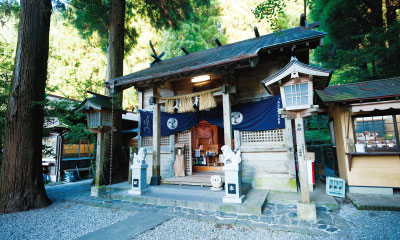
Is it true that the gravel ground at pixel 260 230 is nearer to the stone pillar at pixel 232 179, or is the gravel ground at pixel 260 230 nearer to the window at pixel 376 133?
the stone pillar at pixel 232 179

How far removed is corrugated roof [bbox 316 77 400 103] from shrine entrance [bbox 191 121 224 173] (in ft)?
17.1

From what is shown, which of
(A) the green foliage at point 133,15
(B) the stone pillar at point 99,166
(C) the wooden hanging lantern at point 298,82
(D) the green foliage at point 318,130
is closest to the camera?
(C) the wooden hanging lantern at point 298,82

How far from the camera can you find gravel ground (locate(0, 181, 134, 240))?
4.26m

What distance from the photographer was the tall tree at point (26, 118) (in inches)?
230

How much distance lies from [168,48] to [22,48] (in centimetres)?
1066

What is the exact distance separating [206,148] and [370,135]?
7.24 m

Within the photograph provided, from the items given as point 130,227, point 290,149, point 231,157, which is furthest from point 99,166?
point 290,149

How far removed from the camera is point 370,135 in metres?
6.35

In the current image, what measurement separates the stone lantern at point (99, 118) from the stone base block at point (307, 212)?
652 centimetres

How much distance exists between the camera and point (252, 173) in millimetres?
6883

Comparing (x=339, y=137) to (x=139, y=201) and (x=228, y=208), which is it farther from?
(x=139, y=201)

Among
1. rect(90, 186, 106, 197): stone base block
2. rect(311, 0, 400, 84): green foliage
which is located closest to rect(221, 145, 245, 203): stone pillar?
rect(90, 186, 106, 197): stone base block

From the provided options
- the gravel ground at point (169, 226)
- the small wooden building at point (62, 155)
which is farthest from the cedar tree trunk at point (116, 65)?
the gravel ground at point (169, 226)

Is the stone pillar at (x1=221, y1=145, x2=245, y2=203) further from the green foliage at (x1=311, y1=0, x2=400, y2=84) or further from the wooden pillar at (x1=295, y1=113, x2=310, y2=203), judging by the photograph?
the green foliage at (x1=311, y1=0, x2=400, y2=84)
